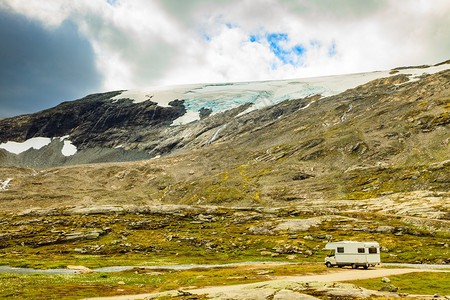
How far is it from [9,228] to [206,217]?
68281 mm

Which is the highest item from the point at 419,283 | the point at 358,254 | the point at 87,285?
the point at 87,285

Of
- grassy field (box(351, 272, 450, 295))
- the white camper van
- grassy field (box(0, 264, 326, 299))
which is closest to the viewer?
grassy field (box(0, 264, 326, 299))

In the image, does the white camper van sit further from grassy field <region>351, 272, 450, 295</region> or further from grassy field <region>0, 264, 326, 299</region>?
grassy field <region>351, 272, 450, 295</region>

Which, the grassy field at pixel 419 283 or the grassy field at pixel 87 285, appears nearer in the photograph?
the grassy field at pixel 87 285

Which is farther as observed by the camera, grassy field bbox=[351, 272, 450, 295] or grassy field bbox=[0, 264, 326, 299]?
grassy field bbox=[351, 272, 450, 295]

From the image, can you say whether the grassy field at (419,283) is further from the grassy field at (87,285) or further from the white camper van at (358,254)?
the grassy field at (87,285)

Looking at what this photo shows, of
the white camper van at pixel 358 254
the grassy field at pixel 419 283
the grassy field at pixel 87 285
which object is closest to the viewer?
the grassy field at pixel 87 285

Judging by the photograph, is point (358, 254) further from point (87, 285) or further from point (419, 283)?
point (87, 285)

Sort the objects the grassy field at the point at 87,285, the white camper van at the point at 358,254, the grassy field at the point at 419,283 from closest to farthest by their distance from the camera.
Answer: the grassy field at the point at 87,285 → the grassy field at the point at 419,283 → the white camper van at the point at 358,254

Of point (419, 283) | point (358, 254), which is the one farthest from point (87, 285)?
point (358, 254)

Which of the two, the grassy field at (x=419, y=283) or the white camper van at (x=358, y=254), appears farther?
the white camper van at (x=358, y=254)

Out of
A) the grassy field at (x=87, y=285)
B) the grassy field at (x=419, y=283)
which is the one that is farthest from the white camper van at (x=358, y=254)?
the grassy field at (x=419, y=283)

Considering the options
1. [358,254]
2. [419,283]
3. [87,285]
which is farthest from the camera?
[358,254]

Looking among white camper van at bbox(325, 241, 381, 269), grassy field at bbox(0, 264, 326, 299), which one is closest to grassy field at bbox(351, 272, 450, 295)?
white camper van at bbox(325, 241, 381, 269)
